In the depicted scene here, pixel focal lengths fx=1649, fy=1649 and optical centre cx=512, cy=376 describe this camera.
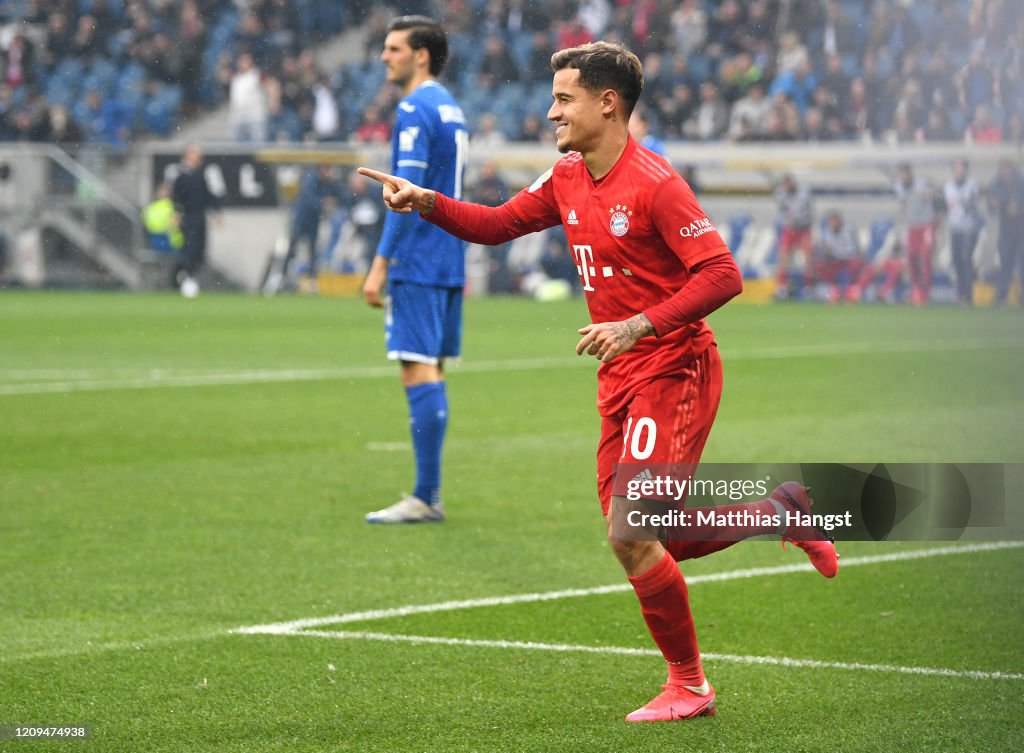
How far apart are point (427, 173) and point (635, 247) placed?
318 cm

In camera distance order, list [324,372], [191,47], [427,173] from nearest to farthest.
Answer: [427,173]
[324,372]
[191,47]

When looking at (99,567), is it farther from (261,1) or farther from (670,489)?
(261,1)

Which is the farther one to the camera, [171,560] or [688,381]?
[171,560]

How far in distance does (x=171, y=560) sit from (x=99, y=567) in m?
0.30

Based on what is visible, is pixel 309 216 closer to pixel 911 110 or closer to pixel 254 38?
pixel 254 38

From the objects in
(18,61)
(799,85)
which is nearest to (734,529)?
(799,85)

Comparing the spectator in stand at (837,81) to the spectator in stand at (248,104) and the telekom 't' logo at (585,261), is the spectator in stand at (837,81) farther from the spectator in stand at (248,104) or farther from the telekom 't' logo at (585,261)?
the telekom 't' logo at (585,261)

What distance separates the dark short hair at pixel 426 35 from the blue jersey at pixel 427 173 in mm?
143

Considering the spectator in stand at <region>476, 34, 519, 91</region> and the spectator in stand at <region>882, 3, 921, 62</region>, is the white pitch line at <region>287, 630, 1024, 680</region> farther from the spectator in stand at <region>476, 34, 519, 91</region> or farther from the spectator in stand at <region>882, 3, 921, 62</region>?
the spectator in stand at <region>476, 34, 519, 91</region>

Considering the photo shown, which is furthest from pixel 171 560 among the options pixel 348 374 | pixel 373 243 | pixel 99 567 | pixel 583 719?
pixel 373 243

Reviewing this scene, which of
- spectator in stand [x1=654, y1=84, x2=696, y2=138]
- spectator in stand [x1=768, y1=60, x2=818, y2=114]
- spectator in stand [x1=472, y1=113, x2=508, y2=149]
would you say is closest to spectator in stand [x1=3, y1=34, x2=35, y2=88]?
spectator in stand [x1=472, y1=113, x2=508, y2=149]

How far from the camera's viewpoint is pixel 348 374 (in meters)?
14.4

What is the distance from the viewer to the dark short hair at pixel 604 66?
4.64m

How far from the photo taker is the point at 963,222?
21391mm
